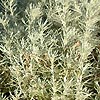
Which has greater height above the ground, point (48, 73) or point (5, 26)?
point (5, 26)

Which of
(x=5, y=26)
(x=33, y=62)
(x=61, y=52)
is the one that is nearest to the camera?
(x=33, y=62)

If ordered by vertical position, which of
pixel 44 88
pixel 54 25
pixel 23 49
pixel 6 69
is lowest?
pixel 44 88

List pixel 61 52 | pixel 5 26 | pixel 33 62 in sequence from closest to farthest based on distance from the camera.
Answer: pixel 33 62 → pixel 61 52 → pixel 5 26

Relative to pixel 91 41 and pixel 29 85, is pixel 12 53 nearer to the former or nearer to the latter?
pixel 29 85

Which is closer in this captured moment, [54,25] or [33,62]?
[33,62]

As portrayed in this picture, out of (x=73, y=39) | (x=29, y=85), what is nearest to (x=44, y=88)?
(x=29, y=85)

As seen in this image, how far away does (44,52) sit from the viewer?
6.04 feet

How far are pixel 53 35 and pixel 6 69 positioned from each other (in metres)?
0.42

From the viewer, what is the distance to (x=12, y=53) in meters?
1.80

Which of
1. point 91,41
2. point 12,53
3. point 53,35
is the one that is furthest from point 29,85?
point 91,41

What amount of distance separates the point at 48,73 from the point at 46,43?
0.69 ft

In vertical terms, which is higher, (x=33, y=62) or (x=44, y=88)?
(x=33, y=62)

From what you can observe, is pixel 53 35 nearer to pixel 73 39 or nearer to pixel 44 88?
pixel 73 39

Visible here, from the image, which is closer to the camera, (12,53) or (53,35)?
(12,53)
